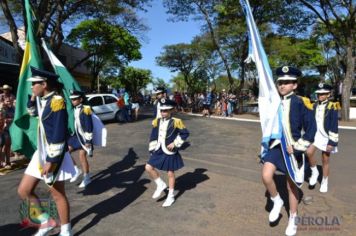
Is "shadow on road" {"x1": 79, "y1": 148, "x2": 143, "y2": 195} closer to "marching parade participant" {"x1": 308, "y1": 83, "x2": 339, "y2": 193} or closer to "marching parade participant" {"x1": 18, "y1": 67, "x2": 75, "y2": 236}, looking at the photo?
"marching parade participant" {"x1": 18, "y1": 67, "x2": 75, "y2": 236}

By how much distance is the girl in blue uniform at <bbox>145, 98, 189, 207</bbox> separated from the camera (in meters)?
6.35

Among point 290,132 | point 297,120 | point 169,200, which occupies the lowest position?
point 169,200

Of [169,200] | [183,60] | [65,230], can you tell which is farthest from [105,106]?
[183,60]

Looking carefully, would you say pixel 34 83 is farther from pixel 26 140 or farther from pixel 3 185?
pixel 3 185

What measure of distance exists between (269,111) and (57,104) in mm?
2373

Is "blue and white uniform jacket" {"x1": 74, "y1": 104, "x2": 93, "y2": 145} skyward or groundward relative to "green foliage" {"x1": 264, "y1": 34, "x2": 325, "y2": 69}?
groundward

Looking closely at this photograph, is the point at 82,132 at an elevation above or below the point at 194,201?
above

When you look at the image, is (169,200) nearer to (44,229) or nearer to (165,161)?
(165,161)

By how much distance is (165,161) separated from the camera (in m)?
6.36

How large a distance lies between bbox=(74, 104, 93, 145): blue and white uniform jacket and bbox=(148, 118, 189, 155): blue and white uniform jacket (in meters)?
1.52

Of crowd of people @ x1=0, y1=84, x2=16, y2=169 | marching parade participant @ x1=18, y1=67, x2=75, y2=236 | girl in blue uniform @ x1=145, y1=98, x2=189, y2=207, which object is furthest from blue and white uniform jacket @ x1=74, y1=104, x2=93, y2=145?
marching parade participant @ x1=18, y1=67, x2=75, y2=236

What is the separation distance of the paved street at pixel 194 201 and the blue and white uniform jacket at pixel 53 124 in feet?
3.55

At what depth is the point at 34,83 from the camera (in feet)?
15.5

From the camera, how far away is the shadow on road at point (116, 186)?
5.78 metres
